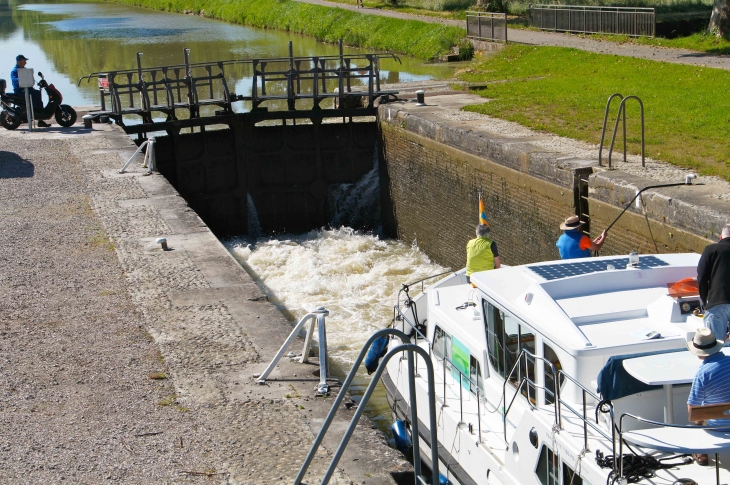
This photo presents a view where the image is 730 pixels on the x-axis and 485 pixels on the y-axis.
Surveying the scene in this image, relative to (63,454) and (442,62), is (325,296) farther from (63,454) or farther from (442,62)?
(442,62)

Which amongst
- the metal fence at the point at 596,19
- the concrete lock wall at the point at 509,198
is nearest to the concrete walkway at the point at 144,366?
the concrete lock wall at the point at 509,198

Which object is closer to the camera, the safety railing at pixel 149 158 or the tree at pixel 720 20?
the safety railing at pixel 149 158

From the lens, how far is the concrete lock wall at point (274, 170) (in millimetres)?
19766

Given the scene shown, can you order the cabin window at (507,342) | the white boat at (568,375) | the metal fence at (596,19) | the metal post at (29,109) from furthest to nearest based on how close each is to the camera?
the metal fence at (596,19) < the metal post at (29,109) < the cabin window at (507,342) < the white boat at (568,375)

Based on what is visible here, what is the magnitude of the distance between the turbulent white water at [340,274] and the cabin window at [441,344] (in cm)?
287

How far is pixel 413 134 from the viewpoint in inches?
712

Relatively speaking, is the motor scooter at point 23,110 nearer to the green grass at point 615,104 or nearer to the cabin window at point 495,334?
the green grass at point 615,104

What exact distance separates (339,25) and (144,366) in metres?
34.2

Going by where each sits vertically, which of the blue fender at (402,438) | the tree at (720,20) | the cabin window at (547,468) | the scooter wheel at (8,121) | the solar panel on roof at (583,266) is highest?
the tree at (720,20)

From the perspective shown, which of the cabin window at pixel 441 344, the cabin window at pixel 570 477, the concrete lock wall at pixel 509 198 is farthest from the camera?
the concrete lock wall at pixel 509 198

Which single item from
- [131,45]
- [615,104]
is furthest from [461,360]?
[131,45]

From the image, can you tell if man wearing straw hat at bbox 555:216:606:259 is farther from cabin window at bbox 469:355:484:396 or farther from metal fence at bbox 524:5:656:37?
metal fence at bbox 524:5:656:37

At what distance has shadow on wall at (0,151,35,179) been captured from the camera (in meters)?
16.3

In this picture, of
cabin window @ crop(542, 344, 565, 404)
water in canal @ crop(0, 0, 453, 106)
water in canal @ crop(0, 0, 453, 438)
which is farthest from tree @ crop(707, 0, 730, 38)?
cabin window @ crop(542, 344, 565, 404)
